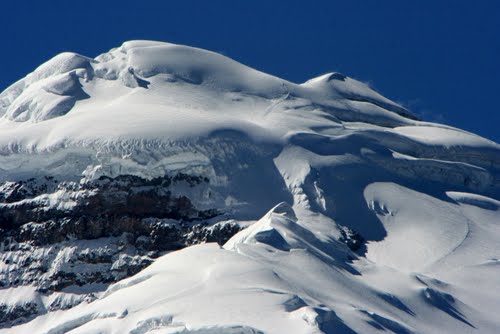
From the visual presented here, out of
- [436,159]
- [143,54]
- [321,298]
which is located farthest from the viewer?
[143,54]

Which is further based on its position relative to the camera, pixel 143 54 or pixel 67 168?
pixel 143 54

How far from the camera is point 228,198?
2653 inches

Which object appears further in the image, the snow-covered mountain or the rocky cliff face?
the rocky cliff face

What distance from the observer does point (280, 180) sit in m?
69.2

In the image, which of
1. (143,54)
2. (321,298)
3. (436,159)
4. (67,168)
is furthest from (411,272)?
(143,54)

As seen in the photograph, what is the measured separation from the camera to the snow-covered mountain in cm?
5569

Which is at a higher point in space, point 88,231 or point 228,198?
point 228,198

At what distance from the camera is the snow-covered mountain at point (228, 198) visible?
183 ft

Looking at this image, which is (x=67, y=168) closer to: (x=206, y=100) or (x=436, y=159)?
(x=206, y=100)

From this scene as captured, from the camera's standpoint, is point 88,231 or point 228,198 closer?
point 88,231

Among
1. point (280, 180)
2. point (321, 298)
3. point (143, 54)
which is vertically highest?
point (143, 54)

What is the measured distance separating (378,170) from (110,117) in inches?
587

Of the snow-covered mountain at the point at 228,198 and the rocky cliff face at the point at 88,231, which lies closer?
the snow-covered mountain at the point at 228,198

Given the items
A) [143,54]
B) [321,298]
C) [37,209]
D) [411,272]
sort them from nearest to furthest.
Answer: [321,298] < [411,272] < [37,209] < [143,54]
